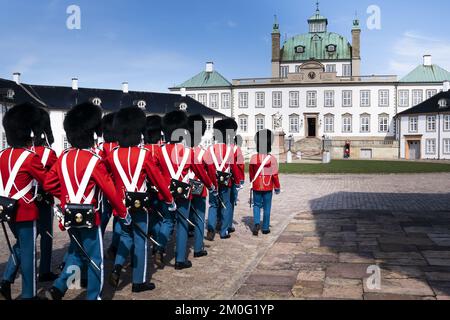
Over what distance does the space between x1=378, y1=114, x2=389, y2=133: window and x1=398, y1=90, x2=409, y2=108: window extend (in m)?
2.50

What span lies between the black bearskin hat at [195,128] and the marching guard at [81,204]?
8.67ft

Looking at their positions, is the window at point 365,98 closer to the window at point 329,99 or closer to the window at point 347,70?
the window at point 329,99

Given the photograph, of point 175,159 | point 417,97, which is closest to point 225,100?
point 417,97

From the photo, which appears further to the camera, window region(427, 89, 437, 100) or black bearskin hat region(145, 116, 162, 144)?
window region(427, 89, 437, 100)

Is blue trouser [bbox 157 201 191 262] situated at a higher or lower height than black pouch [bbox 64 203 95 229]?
lower

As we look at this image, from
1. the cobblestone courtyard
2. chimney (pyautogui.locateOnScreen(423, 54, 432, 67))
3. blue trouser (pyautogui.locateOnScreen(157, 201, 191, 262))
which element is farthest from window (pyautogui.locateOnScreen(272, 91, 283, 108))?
blue trouser (pyautogui.locateOnScreen(157, 201, 191, 262))

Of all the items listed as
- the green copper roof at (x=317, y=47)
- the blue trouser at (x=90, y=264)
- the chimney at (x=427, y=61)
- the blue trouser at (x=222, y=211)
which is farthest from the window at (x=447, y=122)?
the blue trouser at (x=90, y=264)

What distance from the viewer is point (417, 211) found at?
11.8m

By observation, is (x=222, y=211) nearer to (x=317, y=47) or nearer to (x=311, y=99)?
(x=311, y=99)

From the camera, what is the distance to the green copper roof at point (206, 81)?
65938 mm

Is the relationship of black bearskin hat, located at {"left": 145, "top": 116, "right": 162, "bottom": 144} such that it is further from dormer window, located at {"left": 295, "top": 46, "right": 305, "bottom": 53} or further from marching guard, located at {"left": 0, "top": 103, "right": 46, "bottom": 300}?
dormer window, located at {"left": 295, "top": 46, "right": 305, "bottom": 53}

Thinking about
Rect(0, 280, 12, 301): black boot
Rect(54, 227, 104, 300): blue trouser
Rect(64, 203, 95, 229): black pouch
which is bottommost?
Rect(0, 280, 12, 301): black boot

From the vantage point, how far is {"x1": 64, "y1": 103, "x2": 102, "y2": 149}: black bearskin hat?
511 centimetres

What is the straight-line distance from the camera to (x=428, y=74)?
205ft
